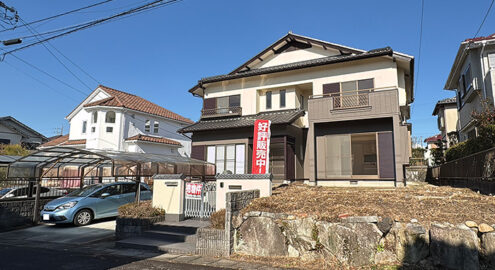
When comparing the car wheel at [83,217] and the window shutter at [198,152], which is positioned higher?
the window shutter at [198,152]

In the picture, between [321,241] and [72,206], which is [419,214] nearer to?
[321,241]

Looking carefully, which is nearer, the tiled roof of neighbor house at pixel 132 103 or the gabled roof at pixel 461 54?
the gabled roof at pixel 461 54

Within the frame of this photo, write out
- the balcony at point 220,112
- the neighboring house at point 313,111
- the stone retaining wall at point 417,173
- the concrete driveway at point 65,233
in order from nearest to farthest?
the concrete driveway at point 65,233
the neighboring house at point 313,111
the balcony at point 220,112
the stone retaining wall at point 417,173

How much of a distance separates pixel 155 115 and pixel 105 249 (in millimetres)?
22080

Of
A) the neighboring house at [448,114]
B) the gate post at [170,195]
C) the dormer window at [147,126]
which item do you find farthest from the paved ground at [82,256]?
the neighboring house at [448,114]

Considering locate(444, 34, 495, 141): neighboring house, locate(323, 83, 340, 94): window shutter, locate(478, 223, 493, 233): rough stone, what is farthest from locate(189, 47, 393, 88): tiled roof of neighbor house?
locate(478, 223, 493, 233): rough stone

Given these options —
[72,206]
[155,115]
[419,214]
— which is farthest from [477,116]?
[155,115]

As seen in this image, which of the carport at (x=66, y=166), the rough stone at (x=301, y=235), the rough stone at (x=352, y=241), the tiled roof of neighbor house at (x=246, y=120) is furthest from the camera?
the tiled roof of neighbor house at (x=246, y=120)

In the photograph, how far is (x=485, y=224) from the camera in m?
5.16

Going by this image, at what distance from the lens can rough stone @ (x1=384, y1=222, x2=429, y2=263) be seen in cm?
534

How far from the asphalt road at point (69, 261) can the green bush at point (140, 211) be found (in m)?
1.70

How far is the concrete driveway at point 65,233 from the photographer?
9156 millimetres

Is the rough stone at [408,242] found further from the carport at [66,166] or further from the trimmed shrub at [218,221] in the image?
the carport at [66,166]

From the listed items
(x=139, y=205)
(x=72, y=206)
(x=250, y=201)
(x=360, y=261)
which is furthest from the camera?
(x=72, y=206)
